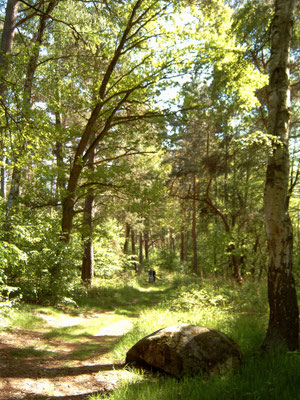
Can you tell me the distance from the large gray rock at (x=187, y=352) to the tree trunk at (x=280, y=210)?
77cm

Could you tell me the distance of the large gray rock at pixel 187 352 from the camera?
13.7 ft

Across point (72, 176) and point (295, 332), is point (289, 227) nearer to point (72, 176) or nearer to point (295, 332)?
point (295, 332)

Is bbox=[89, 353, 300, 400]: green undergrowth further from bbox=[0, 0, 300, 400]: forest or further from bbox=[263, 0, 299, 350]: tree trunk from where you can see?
bbox=[263, 0, 299, 350]: tree trunk

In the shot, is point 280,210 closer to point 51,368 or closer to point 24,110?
point 51,368

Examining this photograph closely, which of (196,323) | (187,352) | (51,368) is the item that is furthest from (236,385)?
(51,368)

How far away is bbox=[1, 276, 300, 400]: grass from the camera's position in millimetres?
3326

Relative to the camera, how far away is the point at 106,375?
4621 mm

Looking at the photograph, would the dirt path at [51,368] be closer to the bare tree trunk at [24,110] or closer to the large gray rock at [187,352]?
the large gray rock at [187,352]

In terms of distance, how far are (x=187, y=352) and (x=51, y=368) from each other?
101 inches

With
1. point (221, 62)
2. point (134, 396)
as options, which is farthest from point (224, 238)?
point (134, 396)

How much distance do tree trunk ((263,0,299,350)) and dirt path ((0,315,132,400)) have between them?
262 cm

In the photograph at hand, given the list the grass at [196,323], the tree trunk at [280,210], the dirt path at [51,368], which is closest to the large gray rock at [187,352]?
the grass at [196,323]

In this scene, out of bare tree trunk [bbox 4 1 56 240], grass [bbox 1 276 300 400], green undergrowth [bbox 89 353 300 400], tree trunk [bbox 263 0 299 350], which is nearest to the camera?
green undergrowth [bbox 89 353 300 400]

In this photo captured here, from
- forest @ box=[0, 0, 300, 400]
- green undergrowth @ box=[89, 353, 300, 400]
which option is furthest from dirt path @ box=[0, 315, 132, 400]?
green undergrowth @ box=[89, 353, 300, 400]
